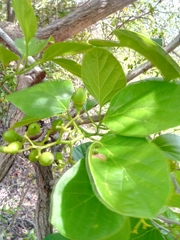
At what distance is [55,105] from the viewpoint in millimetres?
341

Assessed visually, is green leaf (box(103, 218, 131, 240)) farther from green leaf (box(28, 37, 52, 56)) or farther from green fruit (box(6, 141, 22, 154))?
green leaf (box(28, 37, 52, 56))

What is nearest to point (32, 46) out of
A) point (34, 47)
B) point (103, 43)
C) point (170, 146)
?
point (34, 47)

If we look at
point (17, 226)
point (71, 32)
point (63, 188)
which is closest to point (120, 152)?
point (63, 188)

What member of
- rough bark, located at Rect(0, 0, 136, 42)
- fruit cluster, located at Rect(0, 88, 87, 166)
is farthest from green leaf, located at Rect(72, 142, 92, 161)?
rough bark, located at Rect(0, 0, 136, 42)

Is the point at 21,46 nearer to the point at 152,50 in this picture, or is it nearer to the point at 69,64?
the point at 69,64

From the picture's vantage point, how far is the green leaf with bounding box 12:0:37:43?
1.19 feet

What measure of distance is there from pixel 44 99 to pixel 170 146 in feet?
0.53

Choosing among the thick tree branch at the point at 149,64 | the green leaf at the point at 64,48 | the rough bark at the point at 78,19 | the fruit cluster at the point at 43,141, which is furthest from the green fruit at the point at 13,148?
the rough bark at the point at 78,19

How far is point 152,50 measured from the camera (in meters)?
0.33

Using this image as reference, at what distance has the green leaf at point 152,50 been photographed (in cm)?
32

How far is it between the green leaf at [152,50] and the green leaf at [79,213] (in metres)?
0.14

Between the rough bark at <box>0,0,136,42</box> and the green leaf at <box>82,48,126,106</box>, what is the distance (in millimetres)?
1707

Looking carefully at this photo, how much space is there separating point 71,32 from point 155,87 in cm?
190

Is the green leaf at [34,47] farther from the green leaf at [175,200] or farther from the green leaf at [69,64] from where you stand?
the green leaf at [175,200]
